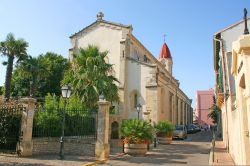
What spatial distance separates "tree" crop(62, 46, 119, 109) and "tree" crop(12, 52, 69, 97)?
37.4 ft

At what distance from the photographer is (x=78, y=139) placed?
18.0 metres

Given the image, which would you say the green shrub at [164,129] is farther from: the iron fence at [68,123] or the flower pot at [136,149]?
the iron fence at [68,123]

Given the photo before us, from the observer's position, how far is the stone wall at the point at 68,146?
1677 cm

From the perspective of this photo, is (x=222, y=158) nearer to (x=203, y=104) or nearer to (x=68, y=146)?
(x=68, y=146)

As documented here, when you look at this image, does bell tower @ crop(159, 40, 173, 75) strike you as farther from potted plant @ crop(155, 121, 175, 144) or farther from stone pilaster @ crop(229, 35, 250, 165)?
stone pilaster @ crop(229, 35, 250, 165)

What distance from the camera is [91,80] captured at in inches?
1033

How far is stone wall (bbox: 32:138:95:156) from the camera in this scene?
16.8 metres

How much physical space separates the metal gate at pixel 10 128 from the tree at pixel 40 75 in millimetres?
21163

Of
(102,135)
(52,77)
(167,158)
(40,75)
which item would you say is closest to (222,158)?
(167,158)

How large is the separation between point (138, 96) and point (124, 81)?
7.76 ft

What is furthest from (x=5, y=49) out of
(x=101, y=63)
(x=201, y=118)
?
(x=201, y=118)

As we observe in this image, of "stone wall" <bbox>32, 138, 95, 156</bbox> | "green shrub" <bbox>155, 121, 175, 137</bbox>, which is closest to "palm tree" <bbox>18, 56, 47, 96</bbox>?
"green shrub" <bbox>155, 121, 175, 137</bbox>

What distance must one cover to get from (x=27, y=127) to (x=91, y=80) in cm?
1099

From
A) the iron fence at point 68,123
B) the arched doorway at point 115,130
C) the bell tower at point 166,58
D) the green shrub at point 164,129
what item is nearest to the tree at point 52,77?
the arched doorway at point 115,130
